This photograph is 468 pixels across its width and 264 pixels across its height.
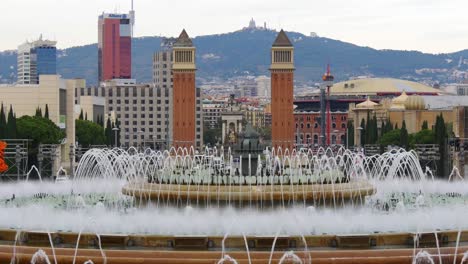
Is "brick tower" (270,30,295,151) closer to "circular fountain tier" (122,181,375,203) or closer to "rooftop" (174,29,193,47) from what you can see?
"rooftop" (174,29,193,47)

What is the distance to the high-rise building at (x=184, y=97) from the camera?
374 feet

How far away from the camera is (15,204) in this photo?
92.8 feet

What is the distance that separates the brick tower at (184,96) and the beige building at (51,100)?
102 ft

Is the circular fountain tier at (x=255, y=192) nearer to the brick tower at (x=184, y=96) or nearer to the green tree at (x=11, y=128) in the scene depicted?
the green tree at (x=11, y=128)

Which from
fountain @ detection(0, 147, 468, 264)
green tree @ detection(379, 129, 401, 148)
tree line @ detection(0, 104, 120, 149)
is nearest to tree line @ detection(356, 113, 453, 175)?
green tree @ detection(379, 129, 401, 148)

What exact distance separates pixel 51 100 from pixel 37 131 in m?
14.0

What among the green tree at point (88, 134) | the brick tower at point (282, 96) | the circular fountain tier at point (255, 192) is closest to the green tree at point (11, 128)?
the green tree at point (88, 134)

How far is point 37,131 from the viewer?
66.1 m

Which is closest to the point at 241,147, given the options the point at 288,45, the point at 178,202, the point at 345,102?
the point at 178,202

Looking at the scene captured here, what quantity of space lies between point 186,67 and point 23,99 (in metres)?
36.4

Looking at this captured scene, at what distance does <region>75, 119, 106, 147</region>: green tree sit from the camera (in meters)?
84.8

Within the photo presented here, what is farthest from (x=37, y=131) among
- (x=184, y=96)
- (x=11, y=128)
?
(x=184, y=96)

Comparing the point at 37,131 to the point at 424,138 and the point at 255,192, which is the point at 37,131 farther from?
the point at 255,192

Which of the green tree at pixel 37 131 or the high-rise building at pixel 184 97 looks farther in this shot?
the high-rise building at pixel 184 97
